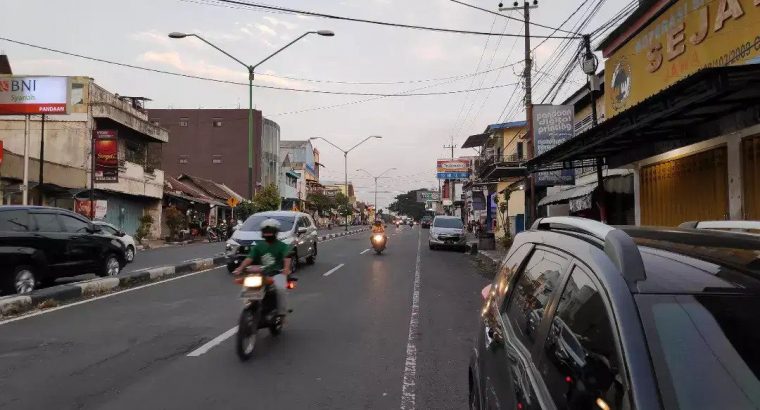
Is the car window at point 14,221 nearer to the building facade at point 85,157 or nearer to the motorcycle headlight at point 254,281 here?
the motorcycle headlight at point 254,281

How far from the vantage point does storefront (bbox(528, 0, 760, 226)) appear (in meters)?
7.74

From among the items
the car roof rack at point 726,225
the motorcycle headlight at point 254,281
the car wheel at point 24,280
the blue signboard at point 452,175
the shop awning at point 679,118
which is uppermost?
the blue signboard at point 452,175

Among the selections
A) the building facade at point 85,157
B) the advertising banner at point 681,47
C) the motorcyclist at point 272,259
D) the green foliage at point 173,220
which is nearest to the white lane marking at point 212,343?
the motorcyclist at point 272,259

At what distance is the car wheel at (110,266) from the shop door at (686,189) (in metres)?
12.5

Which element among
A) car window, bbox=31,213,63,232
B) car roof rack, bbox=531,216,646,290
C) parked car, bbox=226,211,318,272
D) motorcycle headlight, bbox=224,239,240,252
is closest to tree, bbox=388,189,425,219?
parked car, bbox=226,211,318,272

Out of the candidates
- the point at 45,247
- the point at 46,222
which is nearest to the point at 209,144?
the point at 46,222

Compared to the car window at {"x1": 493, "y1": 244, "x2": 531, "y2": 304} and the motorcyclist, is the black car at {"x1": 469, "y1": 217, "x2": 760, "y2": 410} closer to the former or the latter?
the car window at {"x1": 493, "y1": 244, "x2": 531, "y2": 304}

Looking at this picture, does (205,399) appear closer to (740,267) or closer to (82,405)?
(82,405)

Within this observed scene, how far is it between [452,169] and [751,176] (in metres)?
60.4

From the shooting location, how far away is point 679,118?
9.06 metres

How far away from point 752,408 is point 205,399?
4.32 metres

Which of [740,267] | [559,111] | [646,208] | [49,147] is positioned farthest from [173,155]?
[740,267]

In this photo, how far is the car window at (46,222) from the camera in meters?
11.4

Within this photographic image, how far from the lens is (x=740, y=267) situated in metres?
2.02
